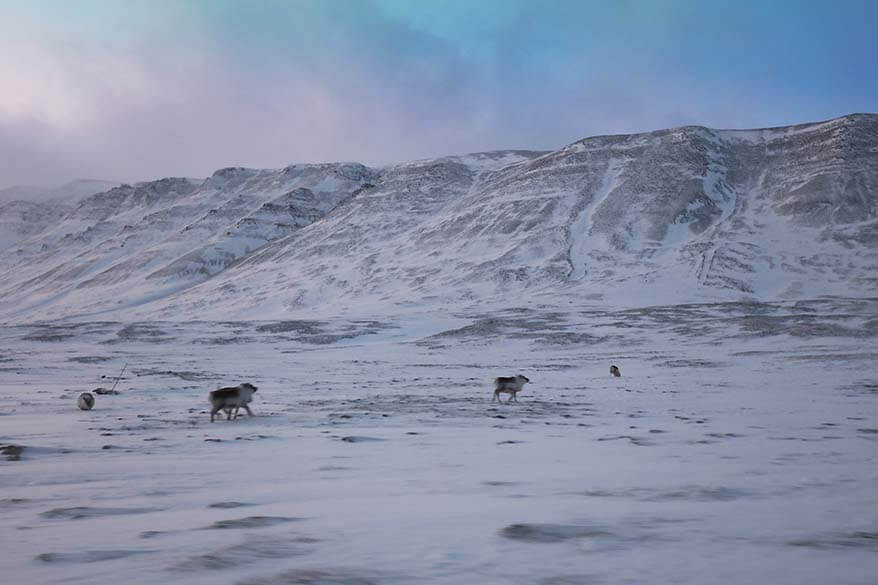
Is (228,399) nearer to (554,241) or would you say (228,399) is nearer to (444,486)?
(444,486)

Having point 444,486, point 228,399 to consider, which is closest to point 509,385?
point 228,399

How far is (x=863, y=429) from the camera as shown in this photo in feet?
43.0

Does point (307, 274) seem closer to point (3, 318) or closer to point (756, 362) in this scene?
point (3, 318)

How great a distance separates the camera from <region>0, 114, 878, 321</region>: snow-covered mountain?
329 ft

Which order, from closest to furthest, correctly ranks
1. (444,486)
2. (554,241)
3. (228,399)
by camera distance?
(444,486)
(228,399)
(554,241)

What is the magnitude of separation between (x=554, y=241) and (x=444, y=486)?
11582 centimetres

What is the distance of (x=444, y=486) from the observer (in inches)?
284

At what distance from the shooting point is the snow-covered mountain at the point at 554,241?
10025 cm

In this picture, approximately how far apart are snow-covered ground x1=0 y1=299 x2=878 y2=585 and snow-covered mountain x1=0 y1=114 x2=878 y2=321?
2882 inches

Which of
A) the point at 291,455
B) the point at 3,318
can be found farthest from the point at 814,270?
the point at 3,318

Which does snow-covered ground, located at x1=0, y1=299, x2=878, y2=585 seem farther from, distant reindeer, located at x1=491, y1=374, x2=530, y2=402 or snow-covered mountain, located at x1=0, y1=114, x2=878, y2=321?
snow-covered mountain, located at x1=0, y1=114, x2=878, y2=321

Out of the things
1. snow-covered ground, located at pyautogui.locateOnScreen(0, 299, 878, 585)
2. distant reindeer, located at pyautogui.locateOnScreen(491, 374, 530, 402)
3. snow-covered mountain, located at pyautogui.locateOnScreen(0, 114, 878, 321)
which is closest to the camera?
snow-covered ground, located at pyautogui.locateOnScreen(0, 299, 878, 585)

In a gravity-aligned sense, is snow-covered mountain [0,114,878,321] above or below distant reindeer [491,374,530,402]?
above

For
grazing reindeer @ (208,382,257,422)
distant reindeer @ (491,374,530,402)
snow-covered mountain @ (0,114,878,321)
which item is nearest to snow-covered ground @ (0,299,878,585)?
grazing reindeer @ (208,382,257,422)
